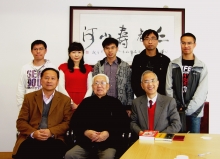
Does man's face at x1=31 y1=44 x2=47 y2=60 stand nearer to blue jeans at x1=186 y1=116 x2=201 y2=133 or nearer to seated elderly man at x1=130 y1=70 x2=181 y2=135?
seated elderly man at x1=130 y1=70 x2=181 y2=135

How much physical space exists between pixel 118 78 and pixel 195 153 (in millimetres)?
1711

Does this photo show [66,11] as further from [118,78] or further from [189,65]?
[189,65]

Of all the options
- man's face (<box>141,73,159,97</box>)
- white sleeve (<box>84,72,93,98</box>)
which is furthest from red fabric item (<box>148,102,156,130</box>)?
white sleeve (<box>84,72,93,98</box>)

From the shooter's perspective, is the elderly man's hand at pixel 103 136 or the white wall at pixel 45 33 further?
the white wall at pixel 45 33

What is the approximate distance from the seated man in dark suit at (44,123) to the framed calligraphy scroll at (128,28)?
4.37 ft

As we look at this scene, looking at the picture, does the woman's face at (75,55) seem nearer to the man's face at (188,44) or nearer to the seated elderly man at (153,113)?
the seated elderly man at (153,113)

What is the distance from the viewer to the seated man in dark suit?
2.87 metres

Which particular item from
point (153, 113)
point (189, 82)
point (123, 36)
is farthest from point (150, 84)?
point (123, 36)

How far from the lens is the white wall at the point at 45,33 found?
432cm

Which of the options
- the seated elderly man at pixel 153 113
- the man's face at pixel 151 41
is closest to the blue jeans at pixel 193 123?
the seated elderly man at pixel 153 113

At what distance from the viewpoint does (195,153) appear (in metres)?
1.90

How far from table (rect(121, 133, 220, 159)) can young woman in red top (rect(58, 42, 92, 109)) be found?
1.42 metres

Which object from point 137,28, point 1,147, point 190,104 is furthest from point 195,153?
point 1,147

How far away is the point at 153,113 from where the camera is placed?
2916 millimetres
